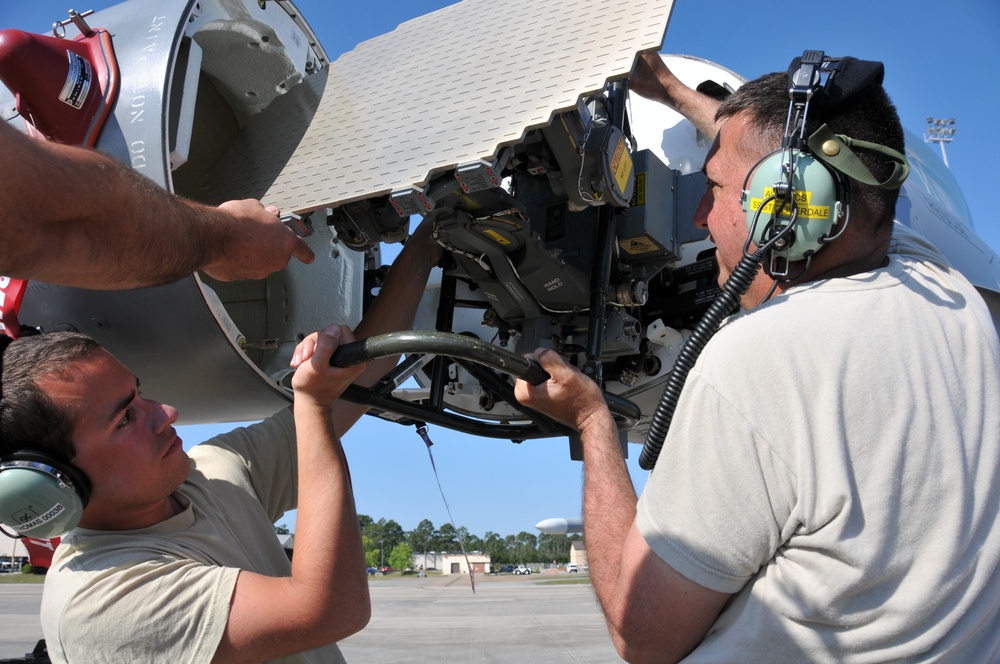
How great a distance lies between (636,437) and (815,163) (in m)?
3.44

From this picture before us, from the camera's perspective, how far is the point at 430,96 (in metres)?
2.42

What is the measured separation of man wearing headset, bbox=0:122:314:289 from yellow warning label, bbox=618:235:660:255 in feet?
4.62

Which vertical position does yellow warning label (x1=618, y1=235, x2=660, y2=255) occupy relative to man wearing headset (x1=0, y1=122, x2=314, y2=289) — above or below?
below

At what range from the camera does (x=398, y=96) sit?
2525 mm

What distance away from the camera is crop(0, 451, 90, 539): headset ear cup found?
1728 millimetres

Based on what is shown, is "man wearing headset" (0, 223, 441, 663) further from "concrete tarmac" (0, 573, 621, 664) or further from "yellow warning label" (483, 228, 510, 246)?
"concrete tarmac" (0, 573, 621, 664)

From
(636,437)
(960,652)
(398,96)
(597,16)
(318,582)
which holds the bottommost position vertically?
(636,437)

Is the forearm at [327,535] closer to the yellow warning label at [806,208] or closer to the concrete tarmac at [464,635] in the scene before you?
the yellow warning label at [806,208]

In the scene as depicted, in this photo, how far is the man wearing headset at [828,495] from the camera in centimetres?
124

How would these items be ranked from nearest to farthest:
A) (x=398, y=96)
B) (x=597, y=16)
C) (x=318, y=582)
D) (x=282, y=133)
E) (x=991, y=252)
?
(x=318, y=582)
(x=597, y=16)
(x=398, y=96)
(x=282, y=133)
(x=991, y=252)

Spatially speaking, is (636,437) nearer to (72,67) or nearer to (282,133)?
(282,133)

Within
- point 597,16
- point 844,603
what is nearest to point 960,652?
point 844,603

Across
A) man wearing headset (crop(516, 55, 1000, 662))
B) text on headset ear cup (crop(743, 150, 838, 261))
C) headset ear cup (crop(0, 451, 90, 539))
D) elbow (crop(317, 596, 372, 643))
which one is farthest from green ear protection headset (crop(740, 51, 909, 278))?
headset ear cup (crop(0, 451, 90, 539))

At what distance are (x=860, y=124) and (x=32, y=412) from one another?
6.03 ft
